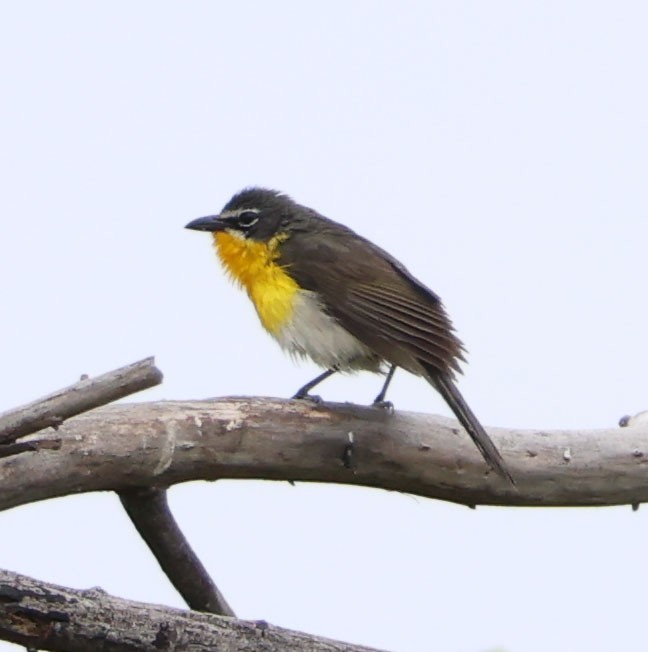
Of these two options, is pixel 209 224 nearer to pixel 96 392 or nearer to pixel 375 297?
pixel 375 297

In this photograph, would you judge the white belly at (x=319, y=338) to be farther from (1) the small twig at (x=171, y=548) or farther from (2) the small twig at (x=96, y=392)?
(2) the small twig at (x=96, y=392)

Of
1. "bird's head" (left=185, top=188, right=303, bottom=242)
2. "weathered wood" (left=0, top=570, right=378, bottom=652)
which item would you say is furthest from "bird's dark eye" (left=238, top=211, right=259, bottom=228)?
"weathered wood" (left=0, top=570, right=378, bottom=652)

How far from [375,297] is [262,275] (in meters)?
0.69

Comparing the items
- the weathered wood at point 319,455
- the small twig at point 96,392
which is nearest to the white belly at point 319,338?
the weathered wood at point 319,455

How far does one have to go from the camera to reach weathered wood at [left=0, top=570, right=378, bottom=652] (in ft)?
11.9

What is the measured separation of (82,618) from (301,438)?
2003 mm

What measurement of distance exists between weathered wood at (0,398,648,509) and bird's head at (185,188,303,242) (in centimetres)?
142

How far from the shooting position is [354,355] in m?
6.45

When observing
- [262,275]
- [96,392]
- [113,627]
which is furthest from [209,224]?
[113,627]

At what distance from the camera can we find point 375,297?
640cm

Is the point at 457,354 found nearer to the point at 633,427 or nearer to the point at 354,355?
the point at 354,355

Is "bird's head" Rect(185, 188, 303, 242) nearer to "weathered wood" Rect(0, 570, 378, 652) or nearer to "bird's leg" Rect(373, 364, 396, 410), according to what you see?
"bird's leg" Rect(373, 364, 396, 410)

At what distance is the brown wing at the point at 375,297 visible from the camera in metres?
6.12

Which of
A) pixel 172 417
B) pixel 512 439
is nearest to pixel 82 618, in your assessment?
pixel 172 417
